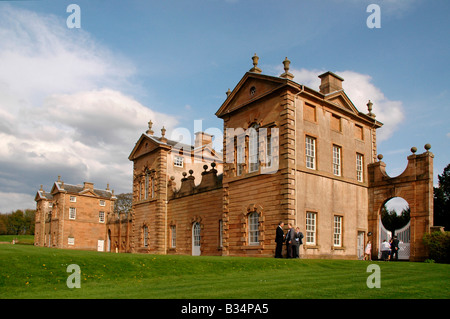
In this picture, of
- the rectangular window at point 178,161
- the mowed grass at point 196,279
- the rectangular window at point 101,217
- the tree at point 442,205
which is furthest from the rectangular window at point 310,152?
the rectangular window at point 101,217

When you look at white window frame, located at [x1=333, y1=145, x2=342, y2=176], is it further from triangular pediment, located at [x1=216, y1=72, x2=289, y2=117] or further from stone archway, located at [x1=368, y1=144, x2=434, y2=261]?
triangular pediment, located at [x1=216, y1=72, x2=289, y2=117]

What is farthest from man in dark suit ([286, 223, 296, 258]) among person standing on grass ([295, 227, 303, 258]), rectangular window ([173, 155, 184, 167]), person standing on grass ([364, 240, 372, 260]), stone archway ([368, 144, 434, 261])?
rectangular window ([173, 155, 184, 167])

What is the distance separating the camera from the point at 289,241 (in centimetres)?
2103

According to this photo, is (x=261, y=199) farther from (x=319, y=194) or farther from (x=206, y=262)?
(x=206, y=262)

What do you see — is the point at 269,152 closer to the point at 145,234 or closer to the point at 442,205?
the point at 145,234

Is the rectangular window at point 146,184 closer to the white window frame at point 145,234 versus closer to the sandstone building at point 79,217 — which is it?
the white window frame at point 145,234

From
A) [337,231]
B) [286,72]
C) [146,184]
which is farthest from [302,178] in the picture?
[146,184]

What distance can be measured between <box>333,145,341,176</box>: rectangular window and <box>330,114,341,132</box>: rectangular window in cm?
114

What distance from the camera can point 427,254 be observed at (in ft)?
76.5

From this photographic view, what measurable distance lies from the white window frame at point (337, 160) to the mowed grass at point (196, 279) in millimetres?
8048

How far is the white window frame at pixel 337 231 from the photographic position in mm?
24422

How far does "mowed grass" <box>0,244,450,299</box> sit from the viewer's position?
10.2 metres
